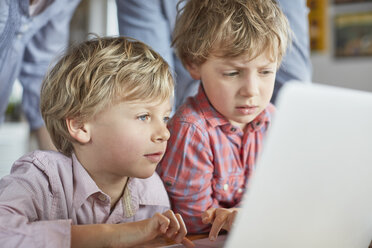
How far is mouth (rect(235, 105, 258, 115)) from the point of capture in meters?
0.90

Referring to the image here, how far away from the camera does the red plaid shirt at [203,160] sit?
914 mm

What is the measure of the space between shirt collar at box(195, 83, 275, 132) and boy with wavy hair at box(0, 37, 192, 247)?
4.6 inches

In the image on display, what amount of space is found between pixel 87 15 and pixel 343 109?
434 cm

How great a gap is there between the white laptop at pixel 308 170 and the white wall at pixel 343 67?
3414 millimetres

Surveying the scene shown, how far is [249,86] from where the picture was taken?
34.5 inches

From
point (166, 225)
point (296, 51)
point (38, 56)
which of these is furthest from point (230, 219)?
point (38, 56)

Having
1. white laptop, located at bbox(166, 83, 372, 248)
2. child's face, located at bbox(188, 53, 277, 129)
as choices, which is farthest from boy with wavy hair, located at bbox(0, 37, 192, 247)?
white laptop, located at bbox(166, 83, 372, 248)

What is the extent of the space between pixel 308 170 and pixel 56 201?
430mm

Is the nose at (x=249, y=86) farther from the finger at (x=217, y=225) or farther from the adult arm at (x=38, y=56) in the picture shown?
the adult arm at (x=38, y=56)

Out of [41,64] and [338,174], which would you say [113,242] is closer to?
[338,174]

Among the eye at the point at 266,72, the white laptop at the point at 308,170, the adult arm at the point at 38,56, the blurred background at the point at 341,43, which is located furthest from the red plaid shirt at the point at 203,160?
the blurred background at the point at 341,43

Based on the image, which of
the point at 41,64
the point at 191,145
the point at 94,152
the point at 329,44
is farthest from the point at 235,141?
the point at 329,44

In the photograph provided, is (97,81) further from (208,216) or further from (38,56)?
(38,56)

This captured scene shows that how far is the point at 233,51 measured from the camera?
2.86 ft
